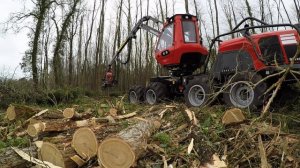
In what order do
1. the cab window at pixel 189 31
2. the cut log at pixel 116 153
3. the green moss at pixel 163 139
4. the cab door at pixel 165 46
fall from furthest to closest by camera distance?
the cab door at pixel 165 46, the cab window at pixel 189 31, the green moss at pixel 163 139, the cut log at pixel 116 153

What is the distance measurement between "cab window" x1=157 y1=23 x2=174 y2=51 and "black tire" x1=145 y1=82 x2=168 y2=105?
1119 millimetres

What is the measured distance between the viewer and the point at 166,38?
10820 mm

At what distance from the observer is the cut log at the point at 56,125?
617 cm

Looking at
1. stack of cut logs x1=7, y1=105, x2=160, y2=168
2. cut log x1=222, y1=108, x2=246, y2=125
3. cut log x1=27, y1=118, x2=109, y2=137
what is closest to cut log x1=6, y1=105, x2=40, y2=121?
stack of cut logs x1=7, y1=105, x2=160, y2=168

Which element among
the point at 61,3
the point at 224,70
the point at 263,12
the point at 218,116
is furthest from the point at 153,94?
the point at 263,12

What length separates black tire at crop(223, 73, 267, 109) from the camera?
7324 mm

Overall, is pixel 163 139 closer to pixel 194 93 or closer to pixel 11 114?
pixel 11 114

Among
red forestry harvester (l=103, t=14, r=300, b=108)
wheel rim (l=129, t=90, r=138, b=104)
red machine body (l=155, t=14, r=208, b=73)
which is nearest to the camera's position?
red forestry harvester (l=103, t=14, r=300, b=108)

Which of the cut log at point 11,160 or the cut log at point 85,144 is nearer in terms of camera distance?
the cut log at point 11,160

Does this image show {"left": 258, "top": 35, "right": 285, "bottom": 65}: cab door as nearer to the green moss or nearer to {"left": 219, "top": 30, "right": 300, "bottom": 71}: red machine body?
{"left": 219, "top": 30, "right": 300, "bottom": 71}: red machine body

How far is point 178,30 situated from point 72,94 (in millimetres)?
4912

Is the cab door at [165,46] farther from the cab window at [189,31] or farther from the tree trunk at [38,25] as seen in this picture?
the tree trunk at [38,25]

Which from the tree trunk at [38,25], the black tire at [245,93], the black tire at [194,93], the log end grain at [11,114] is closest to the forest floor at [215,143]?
the black tire at [245,93]

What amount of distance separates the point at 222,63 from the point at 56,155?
516cm
